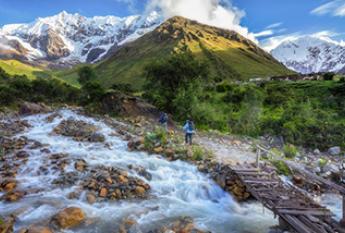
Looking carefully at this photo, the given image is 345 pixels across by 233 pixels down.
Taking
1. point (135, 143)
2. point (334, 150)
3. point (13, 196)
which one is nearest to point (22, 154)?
point (13, 196)

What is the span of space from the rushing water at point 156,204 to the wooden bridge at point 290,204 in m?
0.94

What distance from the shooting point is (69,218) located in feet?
35.7

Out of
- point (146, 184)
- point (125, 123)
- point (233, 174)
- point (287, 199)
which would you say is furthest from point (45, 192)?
point (125, 123)

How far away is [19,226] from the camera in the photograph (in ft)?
34.3

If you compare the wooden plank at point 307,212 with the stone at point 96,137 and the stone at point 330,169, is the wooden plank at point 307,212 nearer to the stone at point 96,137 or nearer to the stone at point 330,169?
the stone at point 330,169

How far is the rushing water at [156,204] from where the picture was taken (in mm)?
11461

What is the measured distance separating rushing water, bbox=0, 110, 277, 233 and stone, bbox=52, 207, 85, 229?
14.3 inches

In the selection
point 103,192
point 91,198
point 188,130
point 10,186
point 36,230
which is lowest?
point 36,230

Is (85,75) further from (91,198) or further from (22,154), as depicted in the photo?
(91,198)

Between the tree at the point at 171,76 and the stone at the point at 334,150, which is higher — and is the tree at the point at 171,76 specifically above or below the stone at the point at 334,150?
above

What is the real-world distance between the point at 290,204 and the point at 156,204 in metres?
5.48

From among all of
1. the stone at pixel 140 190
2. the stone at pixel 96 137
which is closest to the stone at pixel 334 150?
the stone at pixel 140 190

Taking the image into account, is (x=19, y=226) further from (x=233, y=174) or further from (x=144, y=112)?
(x=144, y=112)

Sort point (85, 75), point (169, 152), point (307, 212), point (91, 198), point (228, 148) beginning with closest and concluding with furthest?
point (307, 212), point (91, 198), point (169, 152), point (228, 148), point (85, 75)
